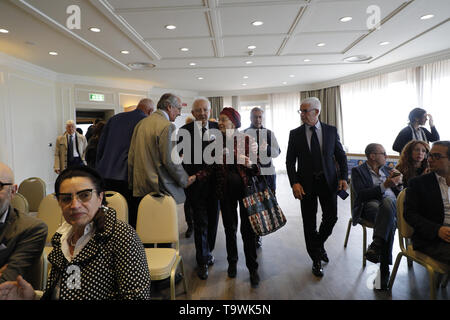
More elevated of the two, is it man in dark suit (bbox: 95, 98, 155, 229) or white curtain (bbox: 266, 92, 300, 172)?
white curtain (bbox: 266, 92, 300, 172)

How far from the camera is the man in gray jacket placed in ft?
7.14

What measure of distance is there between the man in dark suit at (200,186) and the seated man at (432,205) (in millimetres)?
1481

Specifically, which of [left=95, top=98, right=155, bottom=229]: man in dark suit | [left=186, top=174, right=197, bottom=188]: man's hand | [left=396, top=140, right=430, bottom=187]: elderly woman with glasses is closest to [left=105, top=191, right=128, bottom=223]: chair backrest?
[left=95, top=98, right=155, bottom=229]: man in dark suit

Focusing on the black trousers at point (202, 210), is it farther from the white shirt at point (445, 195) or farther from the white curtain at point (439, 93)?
the white curtain at point (439, 93)

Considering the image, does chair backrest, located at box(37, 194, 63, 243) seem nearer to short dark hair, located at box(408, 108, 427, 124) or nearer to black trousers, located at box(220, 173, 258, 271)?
black trousers, located at box(220, 173, 258, 271)

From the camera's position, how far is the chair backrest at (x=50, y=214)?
6.79ft

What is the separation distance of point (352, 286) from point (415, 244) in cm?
65

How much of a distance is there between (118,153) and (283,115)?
8638 millimetres

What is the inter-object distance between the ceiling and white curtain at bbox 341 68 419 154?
0.57 meters

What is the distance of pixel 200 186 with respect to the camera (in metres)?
2.39

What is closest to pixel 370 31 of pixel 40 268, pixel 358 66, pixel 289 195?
pixel 358 66

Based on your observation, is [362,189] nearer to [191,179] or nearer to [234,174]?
[234,174]

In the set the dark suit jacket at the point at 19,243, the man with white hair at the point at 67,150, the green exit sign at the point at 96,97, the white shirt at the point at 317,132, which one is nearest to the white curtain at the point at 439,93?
the white shirt at the point at 317,132

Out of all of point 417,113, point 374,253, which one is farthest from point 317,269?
point 417,113
